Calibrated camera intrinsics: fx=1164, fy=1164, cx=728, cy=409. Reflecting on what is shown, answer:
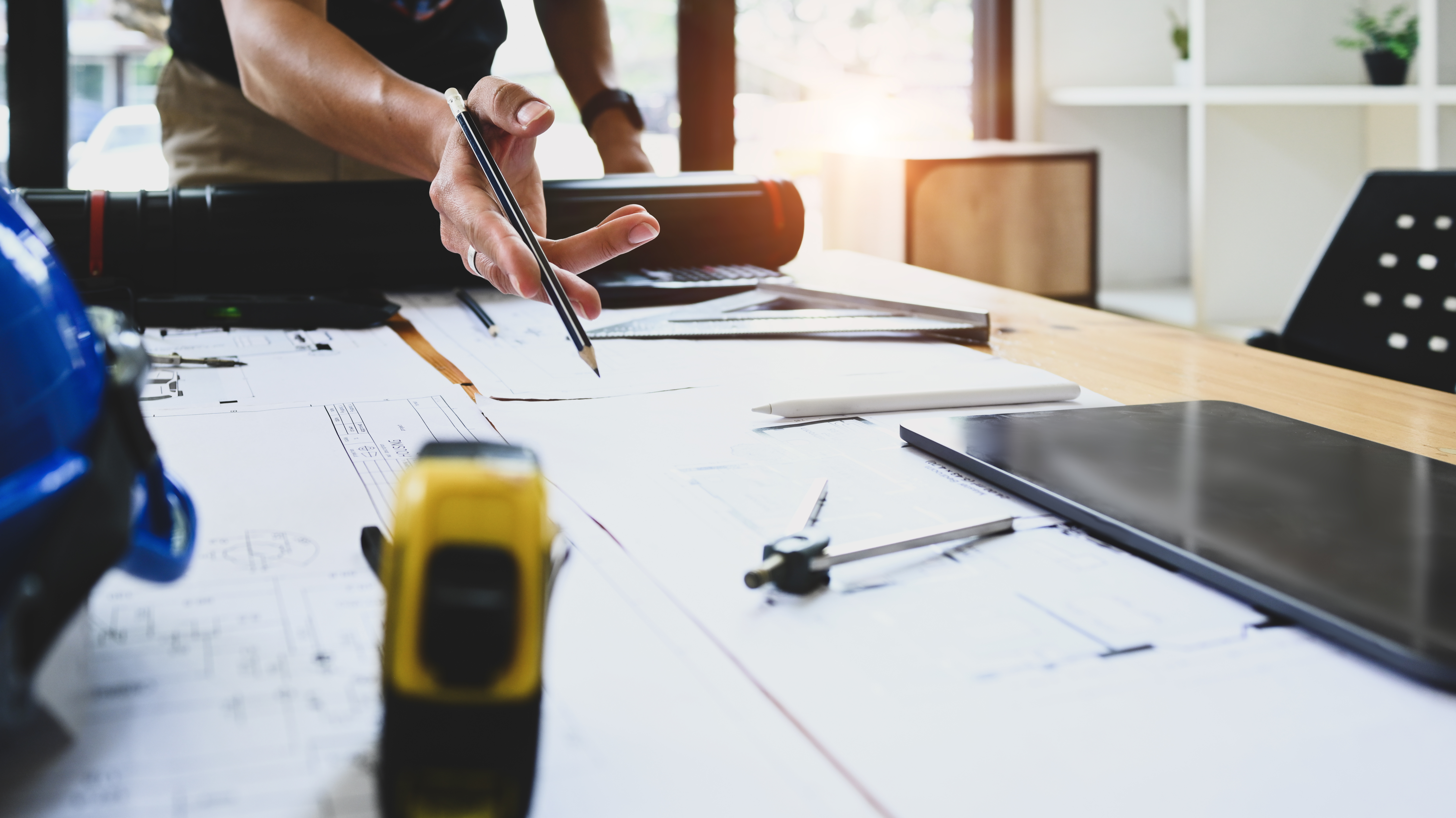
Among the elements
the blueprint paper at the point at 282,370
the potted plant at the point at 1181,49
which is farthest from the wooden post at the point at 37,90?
the potted plant at the point at 1181,49

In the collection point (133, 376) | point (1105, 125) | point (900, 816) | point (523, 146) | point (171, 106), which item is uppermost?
point (1105, 125)

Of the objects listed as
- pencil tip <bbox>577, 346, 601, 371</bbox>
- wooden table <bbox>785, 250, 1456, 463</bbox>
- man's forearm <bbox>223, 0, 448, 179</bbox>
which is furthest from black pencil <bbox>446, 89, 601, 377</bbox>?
wooden table <bbox>785, 250, 1456, 463</bbox>

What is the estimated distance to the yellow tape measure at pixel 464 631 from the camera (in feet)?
0.85

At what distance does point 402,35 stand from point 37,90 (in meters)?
1.26

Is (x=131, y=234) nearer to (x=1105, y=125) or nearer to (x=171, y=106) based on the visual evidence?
(x=171, y=106)

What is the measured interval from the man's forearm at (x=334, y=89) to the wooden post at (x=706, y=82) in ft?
5.31

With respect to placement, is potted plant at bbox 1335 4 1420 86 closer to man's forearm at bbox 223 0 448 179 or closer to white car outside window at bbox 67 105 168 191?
man's forearm at bbox 223 0 448 179

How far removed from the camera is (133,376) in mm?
329

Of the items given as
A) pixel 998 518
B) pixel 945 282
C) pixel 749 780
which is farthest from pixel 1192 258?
pixel 749 780

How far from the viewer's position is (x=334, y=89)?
1.03 meters

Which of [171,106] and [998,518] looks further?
[171,106]

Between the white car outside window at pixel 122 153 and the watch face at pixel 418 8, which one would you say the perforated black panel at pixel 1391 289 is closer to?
the watch face at pixel 418 8

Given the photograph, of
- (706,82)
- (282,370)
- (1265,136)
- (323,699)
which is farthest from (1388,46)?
(323,699)

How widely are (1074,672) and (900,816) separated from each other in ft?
0.35
